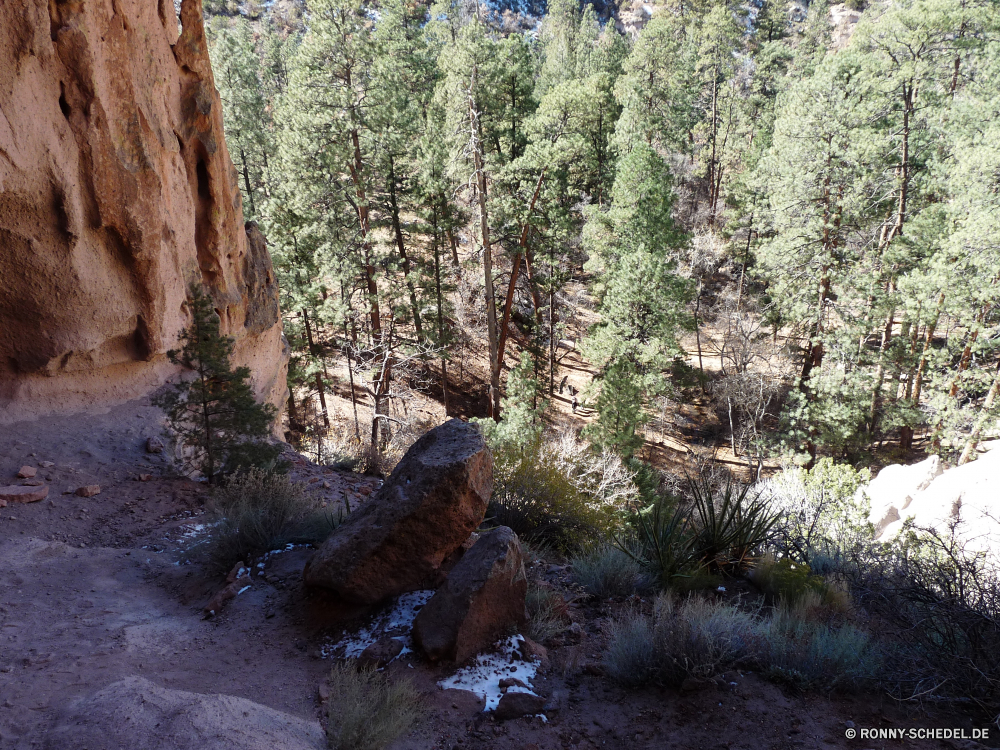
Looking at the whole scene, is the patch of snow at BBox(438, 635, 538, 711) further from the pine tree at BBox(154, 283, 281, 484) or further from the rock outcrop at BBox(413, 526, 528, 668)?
the pine tree at BBox(154, 283, 281, 484)

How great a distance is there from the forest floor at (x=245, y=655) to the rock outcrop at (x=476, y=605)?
0.20 meters

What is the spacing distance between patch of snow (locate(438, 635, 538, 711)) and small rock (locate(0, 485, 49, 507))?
5.41 metres

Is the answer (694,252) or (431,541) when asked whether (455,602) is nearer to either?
(431,541)

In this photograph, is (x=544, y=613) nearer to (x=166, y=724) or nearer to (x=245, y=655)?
(x=245, y=655)

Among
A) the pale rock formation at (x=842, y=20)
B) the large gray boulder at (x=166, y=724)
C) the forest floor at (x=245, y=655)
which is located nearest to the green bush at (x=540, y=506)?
the forest floor at (x=245, y=655)

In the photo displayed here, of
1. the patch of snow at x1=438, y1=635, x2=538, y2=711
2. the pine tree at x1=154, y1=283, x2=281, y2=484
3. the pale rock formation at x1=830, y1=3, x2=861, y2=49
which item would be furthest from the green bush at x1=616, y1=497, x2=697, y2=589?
the pale rock formation at x1=830, y1=3, x2=861, y2=49

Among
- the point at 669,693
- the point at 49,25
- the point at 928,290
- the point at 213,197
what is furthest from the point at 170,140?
the point at 928,290

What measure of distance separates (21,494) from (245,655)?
4.08 m

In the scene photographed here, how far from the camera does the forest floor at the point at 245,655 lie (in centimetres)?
319

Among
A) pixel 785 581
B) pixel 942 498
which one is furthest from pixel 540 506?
pixel 942 498

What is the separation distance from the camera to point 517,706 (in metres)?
3.62

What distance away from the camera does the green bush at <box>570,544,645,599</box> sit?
17.1 feet

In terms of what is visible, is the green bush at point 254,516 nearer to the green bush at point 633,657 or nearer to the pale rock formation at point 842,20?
the green bush at point 633,657

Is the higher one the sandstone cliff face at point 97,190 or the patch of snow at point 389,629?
the sandstone cliff face at point 97,190
